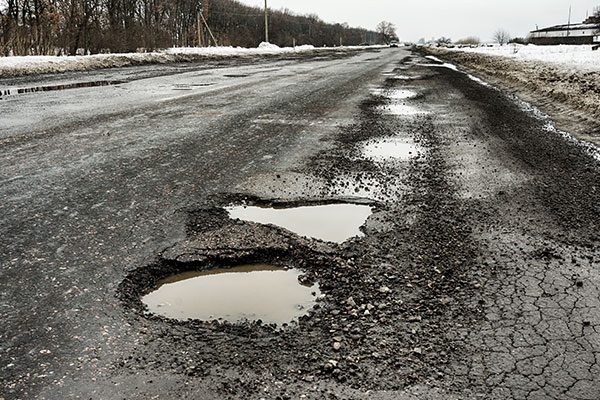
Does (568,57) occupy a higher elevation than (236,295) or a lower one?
higher

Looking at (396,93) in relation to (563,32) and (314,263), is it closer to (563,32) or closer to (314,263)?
(314,263)

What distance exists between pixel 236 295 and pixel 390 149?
3.96m

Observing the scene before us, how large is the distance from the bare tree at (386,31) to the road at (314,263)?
18941cm

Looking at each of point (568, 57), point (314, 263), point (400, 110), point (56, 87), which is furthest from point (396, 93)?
point (568, 57)

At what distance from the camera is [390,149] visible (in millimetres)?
6309

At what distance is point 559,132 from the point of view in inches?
300

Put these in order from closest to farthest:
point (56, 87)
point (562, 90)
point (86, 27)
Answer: point (562, 90) → point (56, 87) → point (86, 27)

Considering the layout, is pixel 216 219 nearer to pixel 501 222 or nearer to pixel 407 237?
pixel 407 237

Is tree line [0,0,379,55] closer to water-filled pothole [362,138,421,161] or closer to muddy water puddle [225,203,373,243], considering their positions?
water-filled pothole [362,138,421,161]

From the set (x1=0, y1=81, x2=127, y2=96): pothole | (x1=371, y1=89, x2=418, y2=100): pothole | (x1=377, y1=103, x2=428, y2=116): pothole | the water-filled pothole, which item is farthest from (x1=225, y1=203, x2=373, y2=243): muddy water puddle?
(x1=0, y1=81, x2=127, y2=96): pothole

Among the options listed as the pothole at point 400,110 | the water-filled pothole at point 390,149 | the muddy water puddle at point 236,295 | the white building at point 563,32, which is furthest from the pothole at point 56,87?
the white building at point 563,32

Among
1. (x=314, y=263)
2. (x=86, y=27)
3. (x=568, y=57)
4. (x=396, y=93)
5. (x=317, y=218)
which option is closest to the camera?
(x=314, y=263)

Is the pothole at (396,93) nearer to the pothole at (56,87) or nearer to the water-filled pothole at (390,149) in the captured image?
the water-filled pothole at (390,149)

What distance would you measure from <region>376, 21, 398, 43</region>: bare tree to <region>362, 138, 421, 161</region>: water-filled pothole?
188 meters
